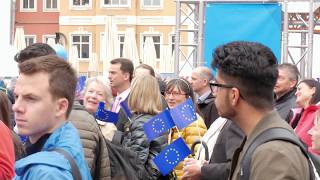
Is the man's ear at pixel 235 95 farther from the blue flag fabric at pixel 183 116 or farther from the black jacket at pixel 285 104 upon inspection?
the black jacket at pixel 285 104

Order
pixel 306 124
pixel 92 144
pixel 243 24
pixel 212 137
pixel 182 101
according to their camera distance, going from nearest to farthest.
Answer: pixel 92 144 < pixel 212 137 < pixel 306 124 < pixel 182 101 < pixel 243 24

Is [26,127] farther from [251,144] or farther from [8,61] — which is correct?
[8,61]

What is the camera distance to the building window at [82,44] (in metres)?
46.1

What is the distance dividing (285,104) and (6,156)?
4.13 meters

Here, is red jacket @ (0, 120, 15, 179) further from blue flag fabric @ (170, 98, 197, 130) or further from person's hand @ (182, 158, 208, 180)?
blue flag fabric @ (170, 98, 197, 130)

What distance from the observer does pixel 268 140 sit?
9.05 ft

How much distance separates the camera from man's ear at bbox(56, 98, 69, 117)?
9.09 feet

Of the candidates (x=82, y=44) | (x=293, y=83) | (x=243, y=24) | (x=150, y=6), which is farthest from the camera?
(x=82, y=44)

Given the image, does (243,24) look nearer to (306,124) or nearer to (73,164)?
(306,124)

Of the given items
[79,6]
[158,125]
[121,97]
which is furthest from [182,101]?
[79,6]

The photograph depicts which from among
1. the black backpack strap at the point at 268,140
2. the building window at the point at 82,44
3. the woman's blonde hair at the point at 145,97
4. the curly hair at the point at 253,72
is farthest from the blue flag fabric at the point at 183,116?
the building window at the point at 82,44

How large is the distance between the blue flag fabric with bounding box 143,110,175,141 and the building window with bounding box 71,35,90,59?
4099cm

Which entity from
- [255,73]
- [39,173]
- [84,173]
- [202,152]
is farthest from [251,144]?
[202,152]

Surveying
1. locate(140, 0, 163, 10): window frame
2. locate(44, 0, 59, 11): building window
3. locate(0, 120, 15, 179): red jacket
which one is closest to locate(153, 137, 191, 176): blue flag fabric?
locate(0, 120, 15, 179): red jacket
